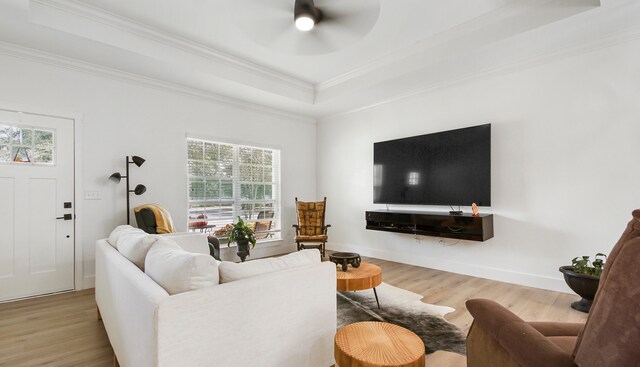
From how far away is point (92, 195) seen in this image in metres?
3.77

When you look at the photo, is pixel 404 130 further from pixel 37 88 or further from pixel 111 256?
pixel 37 88

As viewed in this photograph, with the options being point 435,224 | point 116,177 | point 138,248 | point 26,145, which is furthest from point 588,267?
point 26,145

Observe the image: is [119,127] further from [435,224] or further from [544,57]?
[544,57]

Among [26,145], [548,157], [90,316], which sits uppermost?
[26,145]

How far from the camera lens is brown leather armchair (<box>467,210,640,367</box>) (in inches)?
31.8

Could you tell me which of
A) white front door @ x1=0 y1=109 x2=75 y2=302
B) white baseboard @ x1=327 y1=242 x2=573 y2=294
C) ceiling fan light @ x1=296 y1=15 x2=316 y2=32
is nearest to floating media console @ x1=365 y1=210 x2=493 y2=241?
white baseboard @ x1=327 y1=242 x2=573 y2=294

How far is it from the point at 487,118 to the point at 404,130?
1263 mm

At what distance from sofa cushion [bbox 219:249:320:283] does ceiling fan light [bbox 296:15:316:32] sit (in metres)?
1.34

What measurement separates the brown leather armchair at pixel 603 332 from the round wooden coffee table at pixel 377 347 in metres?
0.33

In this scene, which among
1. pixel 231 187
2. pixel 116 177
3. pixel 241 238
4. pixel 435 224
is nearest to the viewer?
pixel 116 177

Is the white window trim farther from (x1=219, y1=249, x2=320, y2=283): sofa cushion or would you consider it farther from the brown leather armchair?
the brown leather armchair

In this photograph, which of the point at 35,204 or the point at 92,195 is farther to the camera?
the point at 92,195

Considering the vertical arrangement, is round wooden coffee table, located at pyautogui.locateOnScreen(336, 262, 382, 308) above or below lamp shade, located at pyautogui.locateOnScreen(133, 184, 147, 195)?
below

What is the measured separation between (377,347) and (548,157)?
11.4 ft
